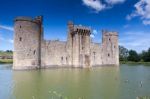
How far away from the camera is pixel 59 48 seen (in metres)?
32.6

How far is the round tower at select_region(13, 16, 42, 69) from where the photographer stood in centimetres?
2627

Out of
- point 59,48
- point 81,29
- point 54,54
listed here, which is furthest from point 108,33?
point 54,54

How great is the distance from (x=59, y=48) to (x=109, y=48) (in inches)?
474

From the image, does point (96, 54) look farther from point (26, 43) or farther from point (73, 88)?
point (73, 88)

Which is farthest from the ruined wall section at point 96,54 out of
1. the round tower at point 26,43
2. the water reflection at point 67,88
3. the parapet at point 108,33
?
the water reflection at point 67,88

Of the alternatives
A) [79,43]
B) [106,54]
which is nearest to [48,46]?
[79,43]

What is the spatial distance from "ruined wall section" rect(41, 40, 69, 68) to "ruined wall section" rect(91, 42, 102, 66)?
612 centimetres

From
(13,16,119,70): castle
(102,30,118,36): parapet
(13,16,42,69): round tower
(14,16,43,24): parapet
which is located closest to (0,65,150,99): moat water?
(13,16,42,69): round tower

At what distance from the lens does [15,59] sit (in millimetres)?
26234

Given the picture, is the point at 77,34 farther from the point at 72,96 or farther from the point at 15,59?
the point at 72,96

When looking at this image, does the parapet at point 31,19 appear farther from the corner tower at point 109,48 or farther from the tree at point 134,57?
the tree at point 134,57

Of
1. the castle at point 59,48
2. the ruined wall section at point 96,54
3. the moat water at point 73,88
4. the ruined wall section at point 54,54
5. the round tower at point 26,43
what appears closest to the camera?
the moat water at point 73,88

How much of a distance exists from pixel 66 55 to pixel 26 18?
9.08 metres

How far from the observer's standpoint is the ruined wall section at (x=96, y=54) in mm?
37688
